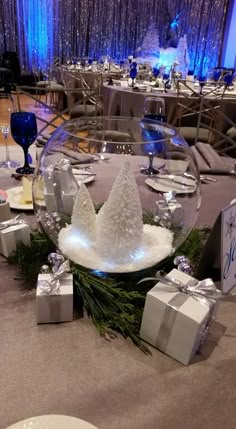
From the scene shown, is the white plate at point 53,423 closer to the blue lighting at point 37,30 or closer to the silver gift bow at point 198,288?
the silver gift bow at point 198,288

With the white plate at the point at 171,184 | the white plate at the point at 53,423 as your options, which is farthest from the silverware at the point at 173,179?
the white plate at the point at 53,423

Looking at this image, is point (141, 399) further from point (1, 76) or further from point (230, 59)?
point (230, 59)

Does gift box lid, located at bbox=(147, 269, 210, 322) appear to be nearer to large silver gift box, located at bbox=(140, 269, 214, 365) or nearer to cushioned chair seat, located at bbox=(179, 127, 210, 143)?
large silver gift box, located at bbox=(140, 269, 214, 365)

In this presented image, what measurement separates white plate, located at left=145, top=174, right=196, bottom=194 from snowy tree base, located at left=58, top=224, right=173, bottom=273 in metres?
0.11

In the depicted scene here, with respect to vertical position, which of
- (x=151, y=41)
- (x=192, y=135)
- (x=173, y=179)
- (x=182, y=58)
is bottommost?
(x=192, y=135)

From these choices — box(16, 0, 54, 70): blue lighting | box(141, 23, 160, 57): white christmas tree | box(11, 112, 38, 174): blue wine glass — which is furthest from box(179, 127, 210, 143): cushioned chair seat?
box(16, 0, 54, 70): blue lighting

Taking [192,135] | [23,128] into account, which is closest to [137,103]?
[192,135]

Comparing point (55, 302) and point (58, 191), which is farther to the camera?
point (58, 191)

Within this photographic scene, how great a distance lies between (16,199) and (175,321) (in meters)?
0.58

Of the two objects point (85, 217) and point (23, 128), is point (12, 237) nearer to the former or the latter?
point (85, 217)

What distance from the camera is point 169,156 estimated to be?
70 centimetres

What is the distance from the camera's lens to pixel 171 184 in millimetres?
829

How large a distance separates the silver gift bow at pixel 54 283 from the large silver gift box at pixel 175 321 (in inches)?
5.1

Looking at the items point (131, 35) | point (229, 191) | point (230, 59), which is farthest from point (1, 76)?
→ point (229, 191)
